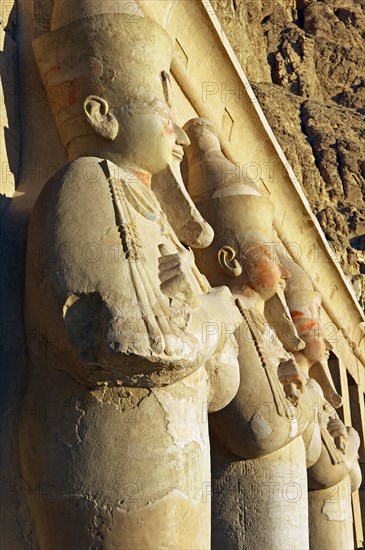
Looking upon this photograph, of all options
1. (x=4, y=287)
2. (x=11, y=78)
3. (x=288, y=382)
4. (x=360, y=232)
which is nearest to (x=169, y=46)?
(x=11, y=78)

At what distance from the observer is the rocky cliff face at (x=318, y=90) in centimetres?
1984

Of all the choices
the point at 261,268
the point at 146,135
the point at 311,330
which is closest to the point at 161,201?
the point at 146,135

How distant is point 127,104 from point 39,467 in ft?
4.57

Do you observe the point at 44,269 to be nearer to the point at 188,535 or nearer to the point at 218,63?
the point at 188,535

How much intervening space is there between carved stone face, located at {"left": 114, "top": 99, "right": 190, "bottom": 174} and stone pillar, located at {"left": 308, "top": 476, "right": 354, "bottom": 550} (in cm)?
285

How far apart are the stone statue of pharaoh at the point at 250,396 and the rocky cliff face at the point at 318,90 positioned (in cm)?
1112

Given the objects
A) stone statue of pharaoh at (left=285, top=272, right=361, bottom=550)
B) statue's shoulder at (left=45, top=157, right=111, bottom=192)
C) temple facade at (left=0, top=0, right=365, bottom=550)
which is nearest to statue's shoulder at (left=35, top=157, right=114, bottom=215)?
statue's shoulder at (left=45, top=157, right=111, bottom=192)

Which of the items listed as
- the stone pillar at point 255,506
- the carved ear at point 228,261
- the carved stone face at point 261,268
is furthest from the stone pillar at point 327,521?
the carved ear at point 228,261

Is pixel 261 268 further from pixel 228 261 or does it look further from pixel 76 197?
pixel 76 197

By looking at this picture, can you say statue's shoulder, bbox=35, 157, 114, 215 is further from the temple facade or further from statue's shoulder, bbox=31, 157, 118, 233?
the temple facade

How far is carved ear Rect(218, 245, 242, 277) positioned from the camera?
193 inches

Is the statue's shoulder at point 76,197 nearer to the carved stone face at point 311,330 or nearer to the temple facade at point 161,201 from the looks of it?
the temple facade at point 161,201

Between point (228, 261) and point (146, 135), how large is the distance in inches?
50.8

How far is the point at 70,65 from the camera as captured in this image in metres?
3.86
